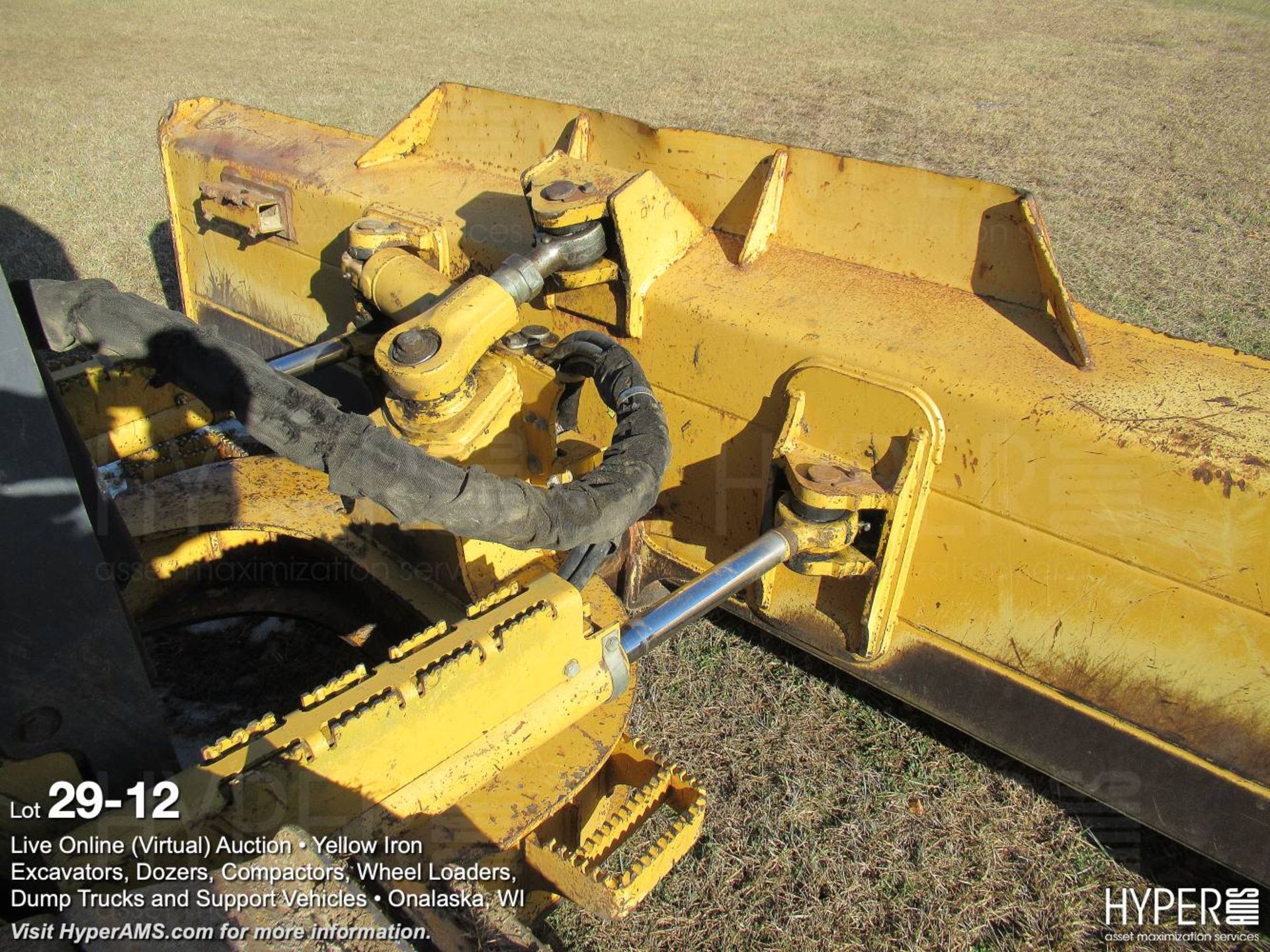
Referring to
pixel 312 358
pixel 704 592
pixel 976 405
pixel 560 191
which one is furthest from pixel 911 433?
pixel 312 358

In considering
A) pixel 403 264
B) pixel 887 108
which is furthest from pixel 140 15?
pixel 403 264

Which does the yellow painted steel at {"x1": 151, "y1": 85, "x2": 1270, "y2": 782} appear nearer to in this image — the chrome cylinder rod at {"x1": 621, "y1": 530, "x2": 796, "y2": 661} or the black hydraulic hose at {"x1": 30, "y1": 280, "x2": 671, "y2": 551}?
the chrome cylinder rod at {"x1": 621, "y1": 530, "x2": 796, "y2": 661}

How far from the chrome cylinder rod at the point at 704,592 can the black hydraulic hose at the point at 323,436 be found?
0.98ft

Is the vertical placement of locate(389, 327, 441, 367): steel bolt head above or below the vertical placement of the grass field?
above

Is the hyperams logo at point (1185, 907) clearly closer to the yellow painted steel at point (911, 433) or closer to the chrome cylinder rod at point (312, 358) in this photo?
the yellow painted steel at point (911, 433)

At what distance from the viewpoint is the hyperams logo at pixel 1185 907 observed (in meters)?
2.15

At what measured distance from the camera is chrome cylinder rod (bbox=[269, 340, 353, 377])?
7.63 feet

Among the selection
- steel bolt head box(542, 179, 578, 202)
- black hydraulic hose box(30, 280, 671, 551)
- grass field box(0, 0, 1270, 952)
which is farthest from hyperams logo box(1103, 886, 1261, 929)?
steel bolt head box(542, 179, 578, 202)

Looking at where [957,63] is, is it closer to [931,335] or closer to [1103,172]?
[1103,172]

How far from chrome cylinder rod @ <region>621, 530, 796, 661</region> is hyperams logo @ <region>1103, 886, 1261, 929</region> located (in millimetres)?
1216

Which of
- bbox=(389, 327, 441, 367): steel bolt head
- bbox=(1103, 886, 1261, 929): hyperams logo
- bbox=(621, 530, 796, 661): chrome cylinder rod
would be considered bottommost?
bbox=(1103, 886, 1261, 929): hyperams logo

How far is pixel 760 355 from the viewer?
2.20 m

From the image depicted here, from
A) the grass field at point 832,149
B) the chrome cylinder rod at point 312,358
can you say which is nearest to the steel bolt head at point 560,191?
the chrome cylinder rod at point 312,358

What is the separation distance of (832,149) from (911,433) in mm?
6566
